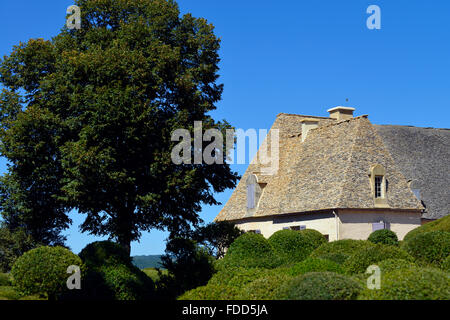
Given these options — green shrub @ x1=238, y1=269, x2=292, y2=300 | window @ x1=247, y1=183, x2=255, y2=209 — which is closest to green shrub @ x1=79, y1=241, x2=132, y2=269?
green shrub @ x1=238, y1=269, x2=292, y2=300

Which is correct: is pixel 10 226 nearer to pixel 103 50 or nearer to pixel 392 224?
pixel 103 50

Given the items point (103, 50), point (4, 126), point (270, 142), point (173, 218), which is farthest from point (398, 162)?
point (4, 126)

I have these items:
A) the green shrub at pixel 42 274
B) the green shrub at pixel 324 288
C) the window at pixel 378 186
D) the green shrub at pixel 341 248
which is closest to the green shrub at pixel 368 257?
the green shrub at pixel 341 248

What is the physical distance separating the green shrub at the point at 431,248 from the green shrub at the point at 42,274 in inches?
527

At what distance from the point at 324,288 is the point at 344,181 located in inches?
994

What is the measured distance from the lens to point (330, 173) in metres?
40.8

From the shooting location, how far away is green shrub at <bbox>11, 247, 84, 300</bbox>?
21344 millimetres

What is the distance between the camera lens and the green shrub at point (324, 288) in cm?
1416

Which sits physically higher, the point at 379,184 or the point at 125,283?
the point at 379,184

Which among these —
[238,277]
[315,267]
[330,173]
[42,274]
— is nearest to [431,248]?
[315,267]

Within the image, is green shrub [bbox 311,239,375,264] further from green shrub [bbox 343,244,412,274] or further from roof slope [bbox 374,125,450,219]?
roof slope [bbox 374,125,450,219]

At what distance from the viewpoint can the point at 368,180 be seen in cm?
3947

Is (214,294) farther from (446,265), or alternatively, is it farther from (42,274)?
(446,265)

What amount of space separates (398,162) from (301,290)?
37.5 m
